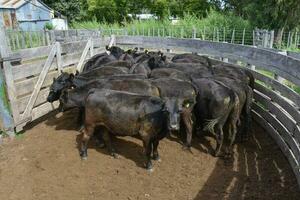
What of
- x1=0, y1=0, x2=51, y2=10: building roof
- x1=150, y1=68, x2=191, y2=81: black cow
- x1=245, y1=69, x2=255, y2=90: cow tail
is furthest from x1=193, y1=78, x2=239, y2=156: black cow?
x1=0, y1=0, x2=51, y2=10: building roof

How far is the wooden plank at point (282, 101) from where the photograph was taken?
17.3ft

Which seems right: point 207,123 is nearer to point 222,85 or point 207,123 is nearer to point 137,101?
point 222,85

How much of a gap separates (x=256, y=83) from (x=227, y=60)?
239 centimetres

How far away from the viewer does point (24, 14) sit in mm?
35438

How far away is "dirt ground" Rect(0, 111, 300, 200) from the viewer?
4844 mm

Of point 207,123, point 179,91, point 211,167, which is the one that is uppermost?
point 179,91

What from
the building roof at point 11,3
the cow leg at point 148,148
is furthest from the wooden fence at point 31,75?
the building roof at point 11,3

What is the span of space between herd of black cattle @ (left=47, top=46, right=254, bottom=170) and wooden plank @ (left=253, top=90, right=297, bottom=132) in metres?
0.38

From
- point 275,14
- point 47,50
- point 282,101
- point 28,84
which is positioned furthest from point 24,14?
point 282,101

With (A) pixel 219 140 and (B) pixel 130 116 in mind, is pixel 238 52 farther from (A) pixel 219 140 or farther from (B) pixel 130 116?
(B) pixel 130 116

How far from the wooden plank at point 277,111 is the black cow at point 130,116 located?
6.84 ft

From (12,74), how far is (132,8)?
38.0 metres

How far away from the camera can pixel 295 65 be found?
5375 millimetres

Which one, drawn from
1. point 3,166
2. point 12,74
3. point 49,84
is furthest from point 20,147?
point 49,84
